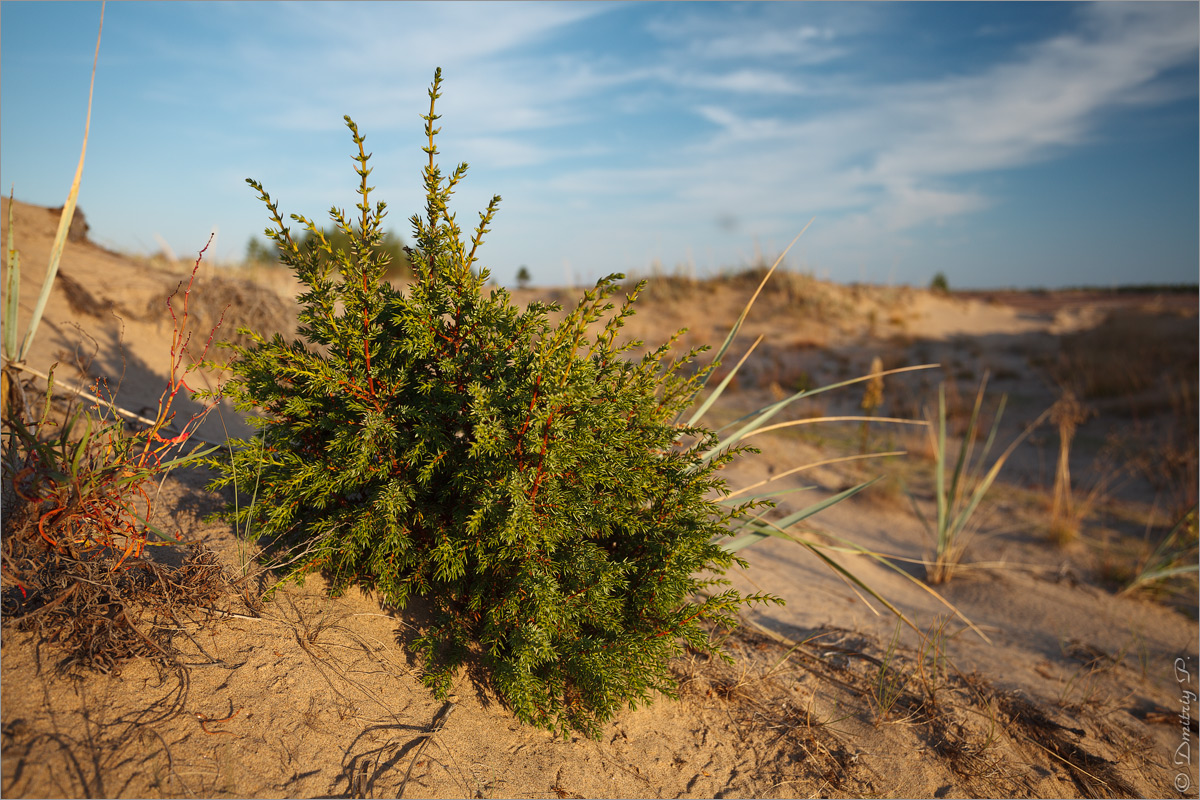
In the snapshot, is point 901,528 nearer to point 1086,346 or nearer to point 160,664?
point 160,664

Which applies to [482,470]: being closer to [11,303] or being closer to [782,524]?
[782,524]

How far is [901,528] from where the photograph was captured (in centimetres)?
716

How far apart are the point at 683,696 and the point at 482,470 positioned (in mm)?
1430

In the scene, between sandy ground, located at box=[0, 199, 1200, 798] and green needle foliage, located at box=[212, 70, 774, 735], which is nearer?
sandy ground, located at box=[0, 199, 1200, 798]

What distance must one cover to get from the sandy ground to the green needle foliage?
0.20 m

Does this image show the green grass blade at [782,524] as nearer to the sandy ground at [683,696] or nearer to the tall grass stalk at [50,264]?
the sandy ground at [683,696]

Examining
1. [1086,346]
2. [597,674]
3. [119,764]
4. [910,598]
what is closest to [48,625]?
[119,764]

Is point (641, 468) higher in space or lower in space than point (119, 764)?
higher

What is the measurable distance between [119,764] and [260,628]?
0.60 metres

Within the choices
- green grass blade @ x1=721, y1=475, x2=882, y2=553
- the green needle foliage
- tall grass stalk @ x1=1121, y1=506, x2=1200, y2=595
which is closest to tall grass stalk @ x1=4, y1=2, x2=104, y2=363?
the green needle foliage

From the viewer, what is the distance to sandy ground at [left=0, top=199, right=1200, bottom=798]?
6.32ft

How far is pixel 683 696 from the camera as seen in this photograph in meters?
2.79

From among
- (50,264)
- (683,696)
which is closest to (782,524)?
(683,696)

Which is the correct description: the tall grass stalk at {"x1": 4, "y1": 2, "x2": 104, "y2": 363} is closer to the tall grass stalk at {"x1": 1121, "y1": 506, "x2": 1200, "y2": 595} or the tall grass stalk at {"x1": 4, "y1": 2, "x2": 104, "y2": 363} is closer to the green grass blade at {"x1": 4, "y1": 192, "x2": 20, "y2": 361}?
the green grass blade at {"x1": 4, "y1": 192, "x2": 20, "y2": 361}
